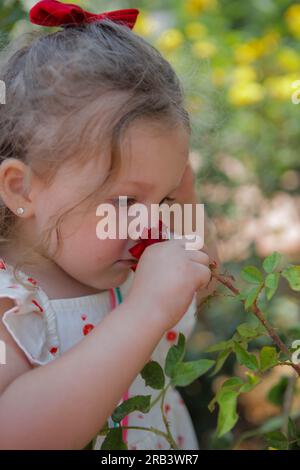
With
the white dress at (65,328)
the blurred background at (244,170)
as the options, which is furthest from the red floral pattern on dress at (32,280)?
the blurred background at (244,170)

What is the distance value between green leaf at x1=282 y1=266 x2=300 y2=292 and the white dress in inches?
15.8

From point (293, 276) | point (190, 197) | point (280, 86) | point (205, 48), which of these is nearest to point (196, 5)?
point (205, 48)

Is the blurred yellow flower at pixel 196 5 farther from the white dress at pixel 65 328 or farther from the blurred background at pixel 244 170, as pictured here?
the white dress at pixel 65 328

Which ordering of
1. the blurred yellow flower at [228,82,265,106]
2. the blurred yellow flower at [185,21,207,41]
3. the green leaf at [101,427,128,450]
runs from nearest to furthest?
the green leaf at [101,427,128,450], the blurred yellow flower at [228,82,265,106], the blurred yellow flower at [185,21,207,41]

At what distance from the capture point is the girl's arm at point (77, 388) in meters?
0.97

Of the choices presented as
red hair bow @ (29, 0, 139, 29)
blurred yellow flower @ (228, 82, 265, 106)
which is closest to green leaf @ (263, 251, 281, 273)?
red hair bow @ (29, 0, 139, 29)

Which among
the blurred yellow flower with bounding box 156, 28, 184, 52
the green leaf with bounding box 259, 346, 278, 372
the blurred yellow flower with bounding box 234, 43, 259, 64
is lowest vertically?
the green leaf with bounding box 259, 346, 278, 372

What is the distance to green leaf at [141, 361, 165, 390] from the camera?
1.08 meters

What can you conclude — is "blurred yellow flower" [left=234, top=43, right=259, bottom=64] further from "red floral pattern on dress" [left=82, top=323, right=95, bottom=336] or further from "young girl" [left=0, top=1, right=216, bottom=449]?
"red floral pattern on dress" [left=82, top=323, right=95, bottom=336]

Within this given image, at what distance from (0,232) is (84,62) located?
35 cm

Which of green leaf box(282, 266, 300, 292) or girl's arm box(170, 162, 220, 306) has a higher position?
green leaf box(282, 266, 300, 292)

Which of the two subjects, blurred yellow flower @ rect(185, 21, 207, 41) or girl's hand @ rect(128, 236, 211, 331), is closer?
girl's hand @ rect(128, 236, 211, 331)

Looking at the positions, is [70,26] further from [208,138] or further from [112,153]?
[208,138]

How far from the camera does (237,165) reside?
2574mm
